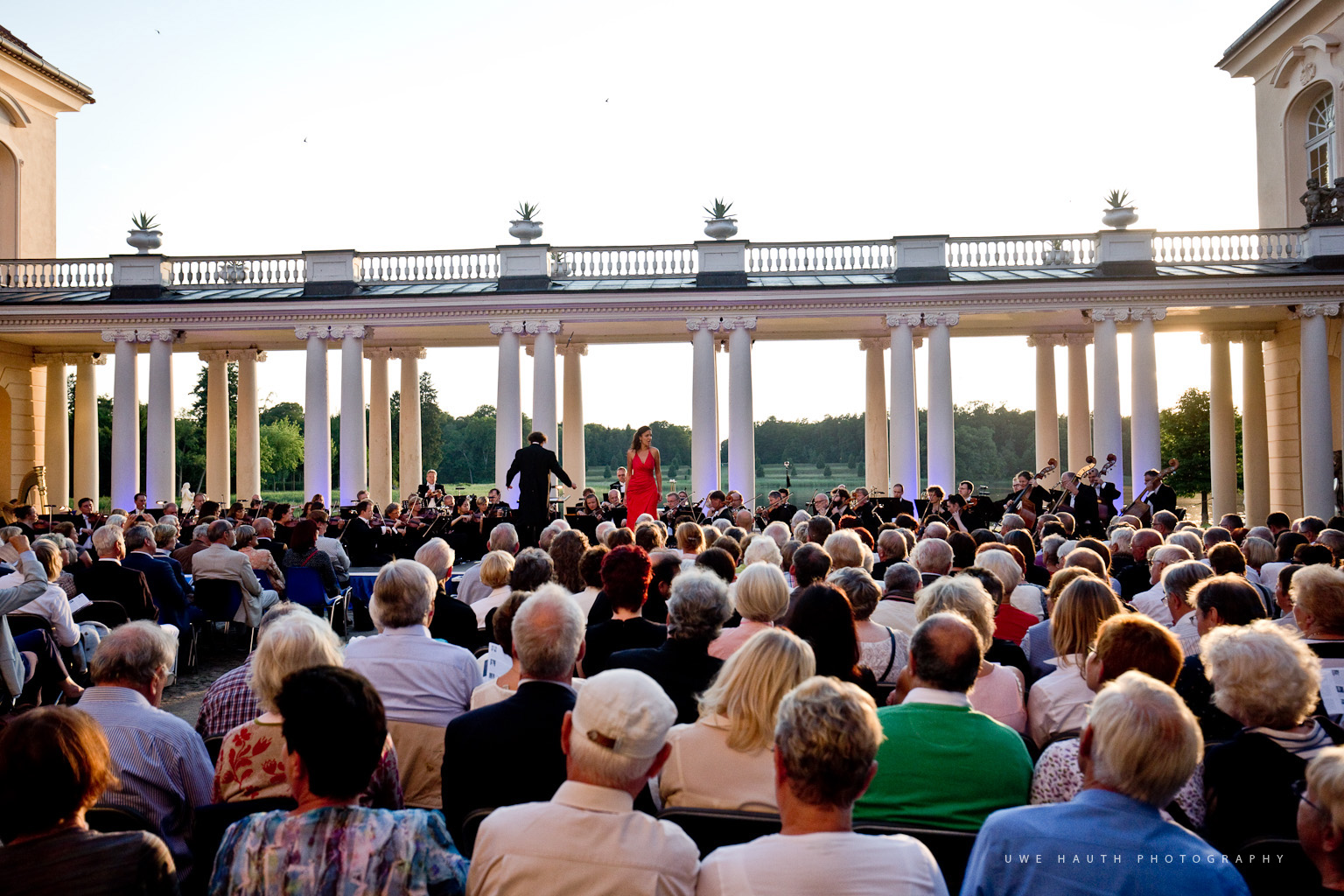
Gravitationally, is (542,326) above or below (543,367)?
above

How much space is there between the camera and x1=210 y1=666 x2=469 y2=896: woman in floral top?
109 inches

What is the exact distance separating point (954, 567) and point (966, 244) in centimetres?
1634

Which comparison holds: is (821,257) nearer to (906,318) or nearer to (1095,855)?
(906,318)

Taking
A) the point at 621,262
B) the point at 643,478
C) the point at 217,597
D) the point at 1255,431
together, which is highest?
the point at 621,262

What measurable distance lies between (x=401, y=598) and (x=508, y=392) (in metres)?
17.9

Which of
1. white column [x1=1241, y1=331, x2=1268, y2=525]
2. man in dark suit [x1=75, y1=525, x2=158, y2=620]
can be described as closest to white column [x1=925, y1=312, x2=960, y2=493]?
white column [x1=1241, y1=331, x2=1268, y2=525]

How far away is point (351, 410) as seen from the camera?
2302 centimetres

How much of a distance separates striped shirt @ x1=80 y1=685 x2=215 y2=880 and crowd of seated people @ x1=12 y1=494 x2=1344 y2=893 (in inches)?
0.5

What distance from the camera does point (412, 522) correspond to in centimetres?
1911

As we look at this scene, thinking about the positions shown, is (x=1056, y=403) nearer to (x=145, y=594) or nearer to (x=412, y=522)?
(x=412, y=522)

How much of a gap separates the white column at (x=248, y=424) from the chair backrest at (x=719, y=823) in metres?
25.0

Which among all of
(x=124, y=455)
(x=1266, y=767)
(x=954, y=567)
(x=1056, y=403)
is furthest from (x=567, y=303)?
(x=1266, y=767)

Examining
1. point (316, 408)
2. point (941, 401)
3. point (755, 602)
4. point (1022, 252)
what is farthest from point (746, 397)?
point (755, 602)

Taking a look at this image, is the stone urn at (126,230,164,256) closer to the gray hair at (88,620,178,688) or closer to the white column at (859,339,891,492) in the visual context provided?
the white column at (859,339,891,492)
